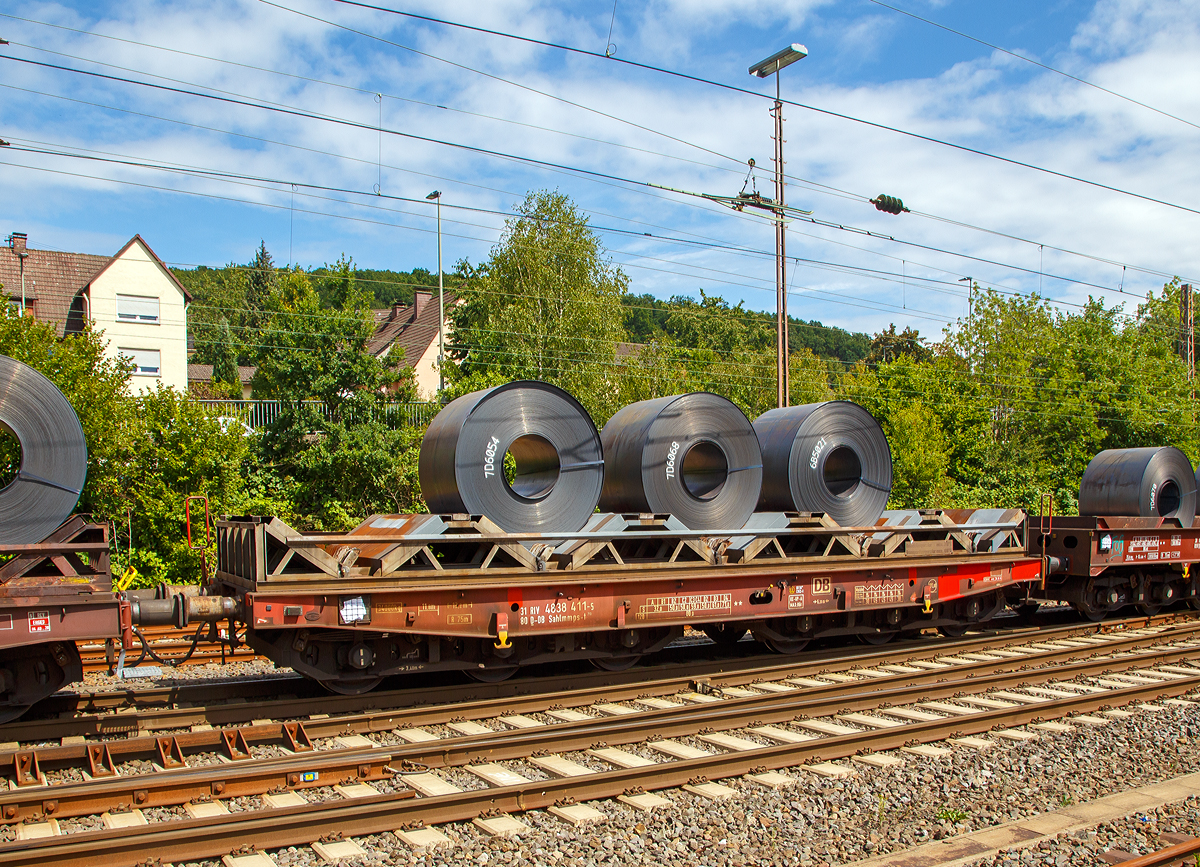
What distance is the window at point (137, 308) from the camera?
3569cm

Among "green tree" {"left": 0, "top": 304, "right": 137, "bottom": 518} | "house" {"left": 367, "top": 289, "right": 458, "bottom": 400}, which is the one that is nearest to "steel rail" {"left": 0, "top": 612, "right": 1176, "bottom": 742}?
"green tree" {"left": 0, "top": 304, "right": 137, "bottom": 518}

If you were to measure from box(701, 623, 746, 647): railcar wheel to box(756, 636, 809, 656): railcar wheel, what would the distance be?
469 millimetres

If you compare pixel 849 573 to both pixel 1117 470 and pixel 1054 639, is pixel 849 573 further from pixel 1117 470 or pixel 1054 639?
pixel 1117 470

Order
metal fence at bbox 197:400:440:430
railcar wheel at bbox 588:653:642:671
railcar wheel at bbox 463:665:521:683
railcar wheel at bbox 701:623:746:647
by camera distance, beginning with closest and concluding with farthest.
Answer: railcar wheel at bbox 463:665:521:683 < railcar wheel at bbox 588:653:642:671 < railcar wheel at bbox 701:623:746:647 < metal fence at bbox 197:400:440:430

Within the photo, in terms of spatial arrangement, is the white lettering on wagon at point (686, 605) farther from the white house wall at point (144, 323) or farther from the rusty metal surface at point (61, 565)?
the white house wall at point (144, 323)

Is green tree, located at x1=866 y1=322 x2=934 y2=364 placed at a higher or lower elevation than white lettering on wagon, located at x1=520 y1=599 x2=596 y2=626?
higher

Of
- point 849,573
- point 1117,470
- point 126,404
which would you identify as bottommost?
point 849,573

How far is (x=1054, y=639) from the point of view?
13297 millimetres

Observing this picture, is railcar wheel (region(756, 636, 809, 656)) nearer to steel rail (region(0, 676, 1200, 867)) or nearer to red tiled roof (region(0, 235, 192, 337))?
steel rail (region(0, 676, 1200, 867))

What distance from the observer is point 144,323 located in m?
34.9

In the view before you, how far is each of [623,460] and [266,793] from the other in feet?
17.9

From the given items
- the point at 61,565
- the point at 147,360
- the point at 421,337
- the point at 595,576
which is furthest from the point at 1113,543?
the point at 421,337

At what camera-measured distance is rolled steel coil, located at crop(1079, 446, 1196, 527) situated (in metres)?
15.4

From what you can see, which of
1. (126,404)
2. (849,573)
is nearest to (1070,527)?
(849,573)
